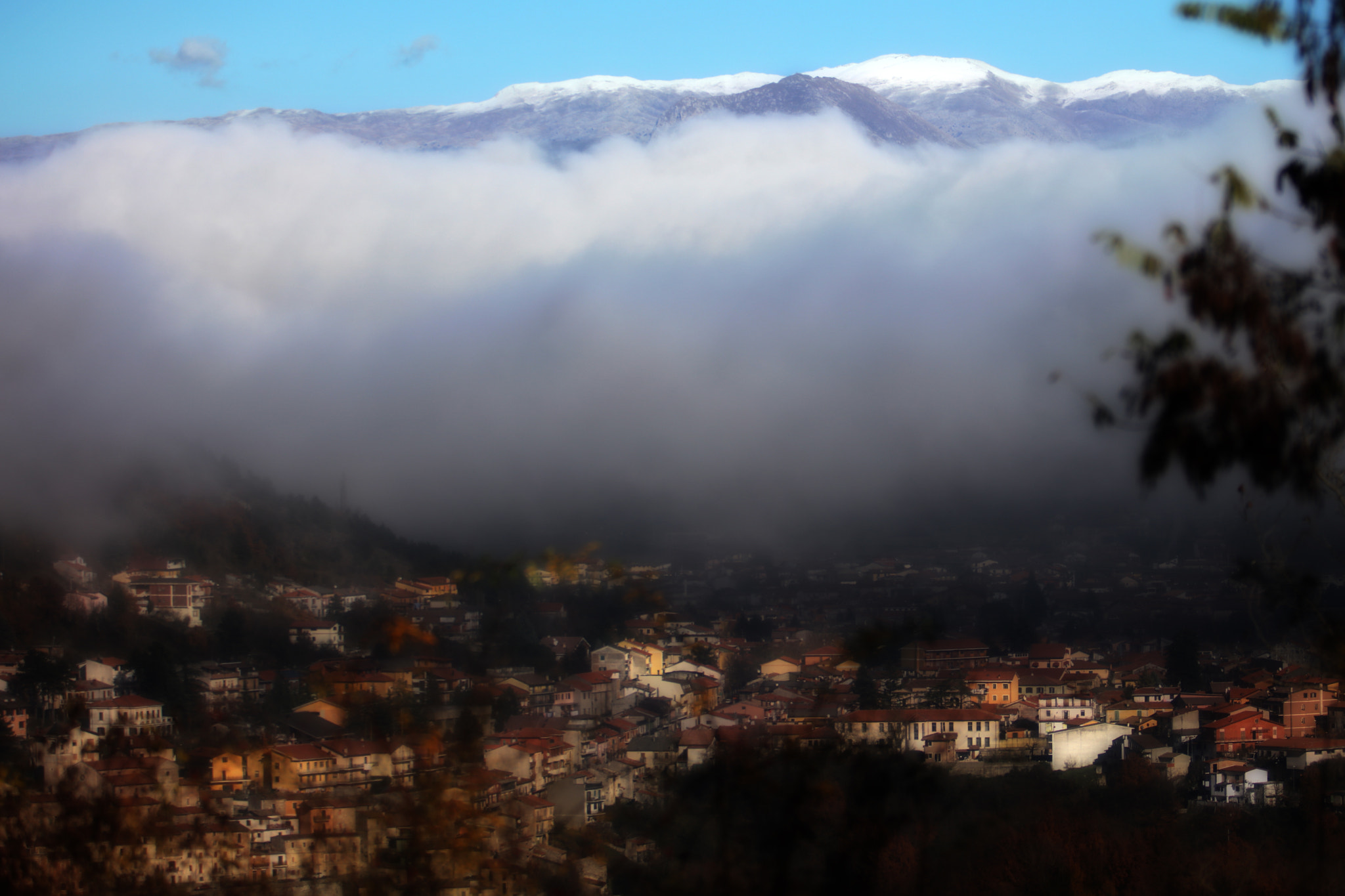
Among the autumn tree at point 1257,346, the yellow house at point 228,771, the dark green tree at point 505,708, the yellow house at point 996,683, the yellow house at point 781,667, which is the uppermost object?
the autumn tree at point 1257,346

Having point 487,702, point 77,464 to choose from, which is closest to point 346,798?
point 487,702

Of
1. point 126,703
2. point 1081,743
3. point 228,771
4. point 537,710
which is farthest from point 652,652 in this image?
point 1081,743

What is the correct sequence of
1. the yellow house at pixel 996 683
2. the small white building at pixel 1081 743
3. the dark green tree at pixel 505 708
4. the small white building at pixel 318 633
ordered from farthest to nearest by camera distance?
1. the yellow house at pixel 996 683
2. the small white building at pixel 1081 743
3. the small white building at pixel 318 633
4. the dark green tree at pixel 505 708

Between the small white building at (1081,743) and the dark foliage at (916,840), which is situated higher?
the dark foliage at (916,840)

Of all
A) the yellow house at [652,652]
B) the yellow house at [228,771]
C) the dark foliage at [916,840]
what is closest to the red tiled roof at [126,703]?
the yellow house at [228,771]

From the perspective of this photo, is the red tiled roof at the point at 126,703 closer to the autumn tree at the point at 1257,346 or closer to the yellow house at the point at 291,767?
the yellow house at the point at 291,767

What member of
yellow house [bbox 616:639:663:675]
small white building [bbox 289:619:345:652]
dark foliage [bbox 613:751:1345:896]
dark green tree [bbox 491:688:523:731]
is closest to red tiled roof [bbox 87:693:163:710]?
small white building [bbox 289:619:345:652]

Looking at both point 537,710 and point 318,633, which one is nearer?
point 537,710

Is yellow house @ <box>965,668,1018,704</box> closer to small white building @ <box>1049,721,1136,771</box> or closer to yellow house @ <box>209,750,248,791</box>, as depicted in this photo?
small white building @ <box>1049,721,1136,771</box>

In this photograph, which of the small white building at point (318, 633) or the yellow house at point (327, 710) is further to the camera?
the small white building at point (318, 633)

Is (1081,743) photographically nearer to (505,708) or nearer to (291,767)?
(505,708)
